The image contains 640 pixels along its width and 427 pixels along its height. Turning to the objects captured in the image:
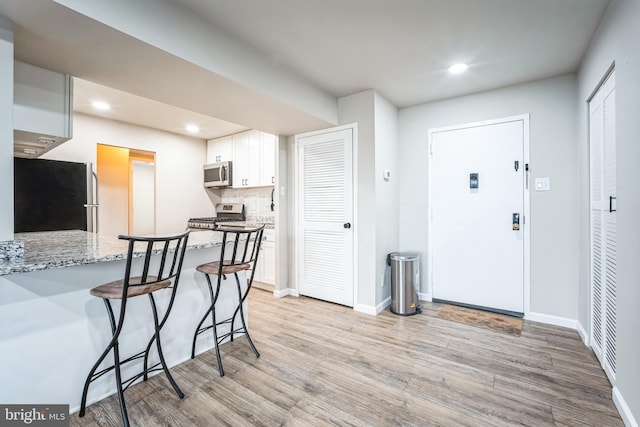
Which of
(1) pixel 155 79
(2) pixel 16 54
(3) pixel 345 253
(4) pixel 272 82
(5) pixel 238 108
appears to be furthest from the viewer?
(3) pixel 345 253

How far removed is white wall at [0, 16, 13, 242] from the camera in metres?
1.46

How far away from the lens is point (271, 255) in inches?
160

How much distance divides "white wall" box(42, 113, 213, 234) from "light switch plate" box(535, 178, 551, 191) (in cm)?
490

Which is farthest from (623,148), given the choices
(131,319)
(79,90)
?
(79,90)

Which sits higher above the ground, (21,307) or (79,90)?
(79,90)

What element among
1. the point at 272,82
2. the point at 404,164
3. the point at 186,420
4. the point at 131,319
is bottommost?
the point at 186,420

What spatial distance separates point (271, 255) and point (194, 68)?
261cm

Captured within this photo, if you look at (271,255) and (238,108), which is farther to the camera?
(271,255)

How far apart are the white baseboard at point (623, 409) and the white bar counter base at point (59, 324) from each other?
239cm

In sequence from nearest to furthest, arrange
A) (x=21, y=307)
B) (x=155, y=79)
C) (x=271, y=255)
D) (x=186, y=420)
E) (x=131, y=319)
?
(x=21, y=307), (x=186, y=420), (x=131, y=319), (x=155, y=79), (x=271, y=255)

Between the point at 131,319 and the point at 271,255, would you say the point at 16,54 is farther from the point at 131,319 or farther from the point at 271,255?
the point at 271,255

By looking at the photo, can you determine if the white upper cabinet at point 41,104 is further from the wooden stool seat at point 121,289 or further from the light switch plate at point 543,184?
the light switch plate at point 543,184

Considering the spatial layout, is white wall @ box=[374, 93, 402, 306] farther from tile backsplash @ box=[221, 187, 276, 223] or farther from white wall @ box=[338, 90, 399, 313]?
tile backsplash @ box=[221, 187, 276, 223]

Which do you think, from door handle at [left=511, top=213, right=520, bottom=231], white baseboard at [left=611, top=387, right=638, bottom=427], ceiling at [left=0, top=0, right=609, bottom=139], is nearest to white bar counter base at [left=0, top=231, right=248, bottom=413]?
ceiling at [left=0, top=0, right=609, bottom=139]
